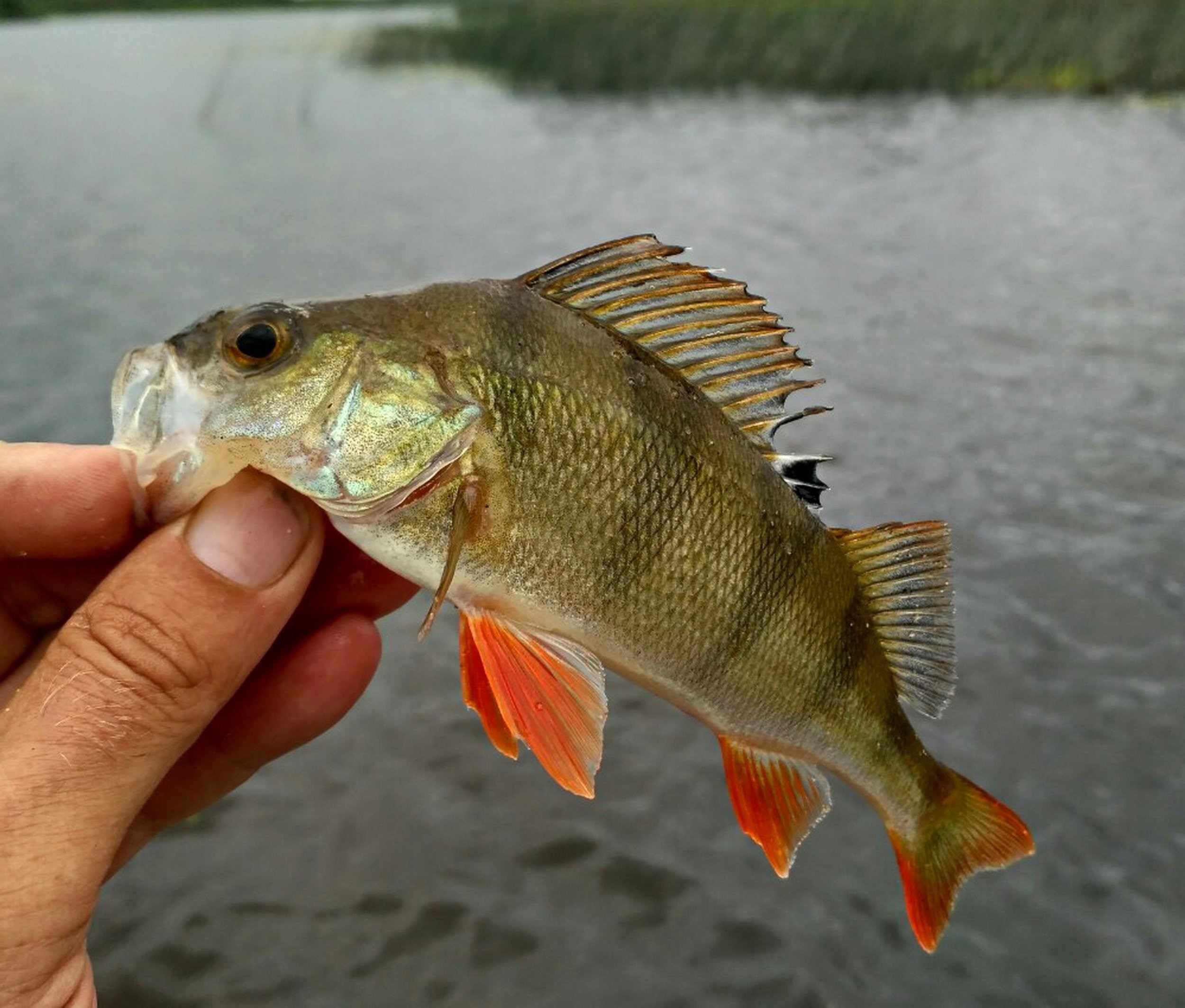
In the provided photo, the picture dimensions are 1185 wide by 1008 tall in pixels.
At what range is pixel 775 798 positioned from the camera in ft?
7.86

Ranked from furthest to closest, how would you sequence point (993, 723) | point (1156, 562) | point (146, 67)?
point (146, 67) < point (1156, 562) < point (993, 723)

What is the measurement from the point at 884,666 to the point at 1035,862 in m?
2.54

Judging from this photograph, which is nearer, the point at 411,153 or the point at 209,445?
the point at 209,445

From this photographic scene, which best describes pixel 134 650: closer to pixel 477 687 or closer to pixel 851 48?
pixel 477 687

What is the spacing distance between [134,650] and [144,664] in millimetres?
30

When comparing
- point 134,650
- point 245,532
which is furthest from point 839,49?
point 134,650

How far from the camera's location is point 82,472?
7.07ft

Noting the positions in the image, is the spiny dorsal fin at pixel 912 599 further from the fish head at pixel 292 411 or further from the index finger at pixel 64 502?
the index finger at pixel 64 502

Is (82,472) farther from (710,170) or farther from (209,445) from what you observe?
(710,170)

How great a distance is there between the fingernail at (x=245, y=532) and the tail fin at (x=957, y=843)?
154 cm

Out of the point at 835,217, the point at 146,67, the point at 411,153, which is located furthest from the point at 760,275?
the point at 146,67

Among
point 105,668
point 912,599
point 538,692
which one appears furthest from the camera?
point 912,599

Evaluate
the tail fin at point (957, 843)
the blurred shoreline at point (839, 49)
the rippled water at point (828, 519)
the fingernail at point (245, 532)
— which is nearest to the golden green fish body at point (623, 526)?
the fingernail at point (245, 532)

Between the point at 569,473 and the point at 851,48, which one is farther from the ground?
the point at 569,473
